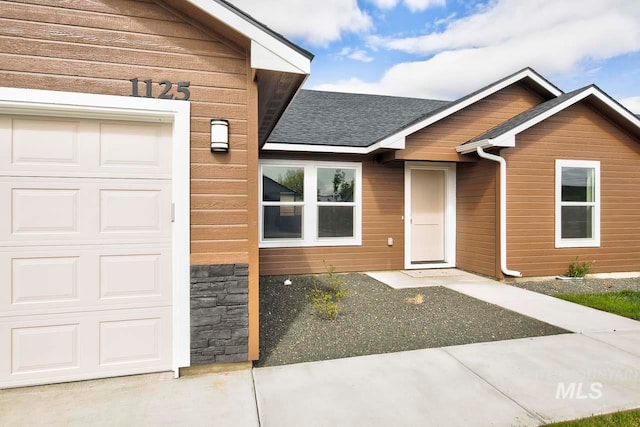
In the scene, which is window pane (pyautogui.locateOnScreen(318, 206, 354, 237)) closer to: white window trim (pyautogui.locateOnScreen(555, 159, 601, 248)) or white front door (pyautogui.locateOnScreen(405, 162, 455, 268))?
white front door (pyautogui.locateOnScreen(405, 162, 455, 268))

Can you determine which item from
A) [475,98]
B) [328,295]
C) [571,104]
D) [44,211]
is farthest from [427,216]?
[44,211]

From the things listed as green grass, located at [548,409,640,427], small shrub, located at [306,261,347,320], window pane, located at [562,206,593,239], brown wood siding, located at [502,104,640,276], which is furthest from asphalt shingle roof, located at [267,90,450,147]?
green grass, located at [548,409,640,427]

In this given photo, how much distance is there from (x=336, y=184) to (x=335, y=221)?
2.52 feet

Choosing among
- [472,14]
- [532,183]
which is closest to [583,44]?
[472,14]

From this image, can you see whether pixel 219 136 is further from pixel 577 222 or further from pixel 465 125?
pixel 577 222

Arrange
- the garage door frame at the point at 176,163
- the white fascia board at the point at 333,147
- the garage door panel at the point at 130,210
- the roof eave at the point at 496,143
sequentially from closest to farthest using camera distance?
the garage door frame at the point at 176,163 → the garage door panel at the point at 130,210 → the roof eave at the point at 496,143 → the white fascia board at the point at 333,147

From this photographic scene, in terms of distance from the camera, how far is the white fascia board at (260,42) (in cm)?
279

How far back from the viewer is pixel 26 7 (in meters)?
2.68

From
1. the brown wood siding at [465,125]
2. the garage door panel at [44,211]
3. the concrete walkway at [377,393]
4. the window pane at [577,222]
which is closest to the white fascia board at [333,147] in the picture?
the brown wood siding at [465,125]

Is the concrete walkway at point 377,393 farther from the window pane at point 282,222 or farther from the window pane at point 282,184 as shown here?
the window pane at point 282,184

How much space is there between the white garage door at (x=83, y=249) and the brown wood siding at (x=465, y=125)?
16.1 ft

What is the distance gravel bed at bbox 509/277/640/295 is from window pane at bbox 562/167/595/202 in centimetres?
161

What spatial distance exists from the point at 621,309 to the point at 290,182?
18.2 feet

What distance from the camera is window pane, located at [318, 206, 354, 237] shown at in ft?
23.6
